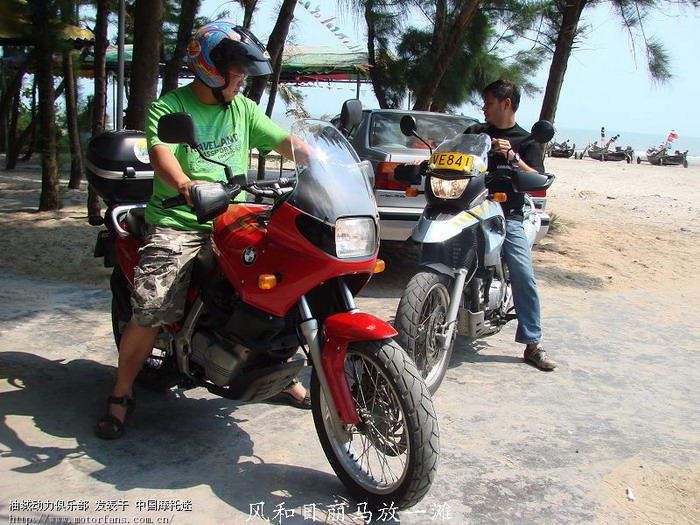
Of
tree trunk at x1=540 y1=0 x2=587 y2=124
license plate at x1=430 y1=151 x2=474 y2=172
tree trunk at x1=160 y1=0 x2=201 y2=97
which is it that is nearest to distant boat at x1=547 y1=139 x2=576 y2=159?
tree trunk at x1=540 y1=0 x2=587 y2=124

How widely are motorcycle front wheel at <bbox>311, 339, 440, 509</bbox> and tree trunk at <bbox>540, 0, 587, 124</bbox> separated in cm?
883

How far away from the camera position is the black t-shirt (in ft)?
15.8

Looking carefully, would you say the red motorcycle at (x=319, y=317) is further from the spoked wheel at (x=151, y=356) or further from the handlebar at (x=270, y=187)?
the spoked wheel at (x=151, y=356)

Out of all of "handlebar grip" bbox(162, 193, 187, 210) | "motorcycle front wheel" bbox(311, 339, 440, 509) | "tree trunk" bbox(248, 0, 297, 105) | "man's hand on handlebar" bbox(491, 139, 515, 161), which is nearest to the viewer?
"motorcycle front wheel" bbox(311, 339, 440, 509)

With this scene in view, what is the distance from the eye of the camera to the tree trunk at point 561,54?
423 inches

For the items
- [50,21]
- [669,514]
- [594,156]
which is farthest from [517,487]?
[594,156]

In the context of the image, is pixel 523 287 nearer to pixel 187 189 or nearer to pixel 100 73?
pixel 187 189

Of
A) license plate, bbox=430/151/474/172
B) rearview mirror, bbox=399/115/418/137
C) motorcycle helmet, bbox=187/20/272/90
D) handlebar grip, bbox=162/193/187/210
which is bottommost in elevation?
handlebar grip, bbox=162/193/187/210

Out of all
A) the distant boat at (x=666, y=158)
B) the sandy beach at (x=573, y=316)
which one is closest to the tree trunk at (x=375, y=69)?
the sandy beach at (x=573, y=316)

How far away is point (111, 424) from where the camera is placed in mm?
3346

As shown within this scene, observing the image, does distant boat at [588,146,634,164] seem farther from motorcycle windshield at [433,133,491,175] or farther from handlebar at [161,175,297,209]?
handlebar at [161,175,297,209]

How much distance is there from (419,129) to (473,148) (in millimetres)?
3445

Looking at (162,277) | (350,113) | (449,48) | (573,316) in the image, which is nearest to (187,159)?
(162,277)

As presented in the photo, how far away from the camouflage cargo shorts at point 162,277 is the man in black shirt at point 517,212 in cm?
227
